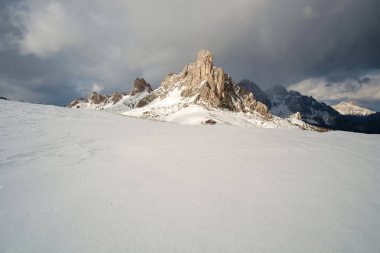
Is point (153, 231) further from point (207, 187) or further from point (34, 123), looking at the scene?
point (34, 123)

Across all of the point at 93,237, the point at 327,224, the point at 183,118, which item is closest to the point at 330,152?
the point at 327,224

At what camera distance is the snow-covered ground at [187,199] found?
2949mm

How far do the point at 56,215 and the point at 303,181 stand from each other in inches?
166

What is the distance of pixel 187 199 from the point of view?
3.98m

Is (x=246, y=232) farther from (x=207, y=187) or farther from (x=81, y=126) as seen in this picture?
(x=81, y=126)

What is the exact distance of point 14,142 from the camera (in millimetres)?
7648

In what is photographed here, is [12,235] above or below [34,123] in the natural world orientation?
below

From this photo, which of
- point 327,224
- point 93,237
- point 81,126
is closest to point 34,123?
point 81,126

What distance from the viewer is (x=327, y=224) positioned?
3299mm

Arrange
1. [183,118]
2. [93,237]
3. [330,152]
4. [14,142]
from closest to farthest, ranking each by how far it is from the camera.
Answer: [93,237] → [330,152] → [14,142] → [183,118]

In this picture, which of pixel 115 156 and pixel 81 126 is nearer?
pixel 115 156

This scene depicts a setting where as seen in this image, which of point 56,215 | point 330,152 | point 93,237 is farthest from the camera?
point 330,152

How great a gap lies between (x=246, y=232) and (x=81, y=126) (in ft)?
31.5

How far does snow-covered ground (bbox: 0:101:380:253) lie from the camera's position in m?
2.95
